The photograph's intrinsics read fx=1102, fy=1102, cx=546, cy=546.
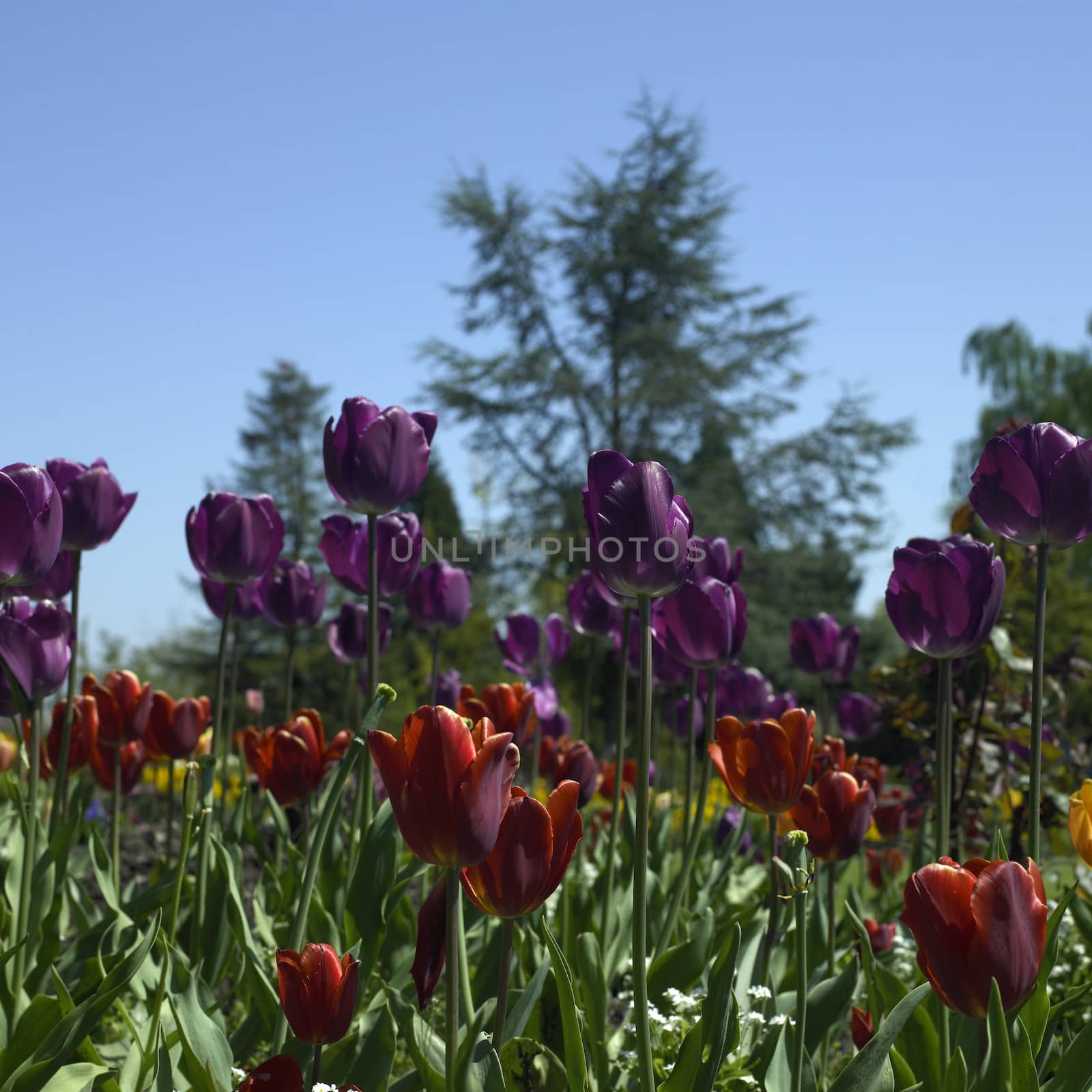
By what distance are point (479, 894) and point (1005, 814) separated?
11.1 feet

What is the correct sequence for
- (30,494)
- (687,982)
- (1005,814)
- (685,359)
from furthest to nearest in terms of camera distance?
(685,359) < (1005,814) < (687,982) < (30,494)

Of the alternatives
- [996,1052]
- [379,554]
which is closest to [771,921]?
[996,1052]

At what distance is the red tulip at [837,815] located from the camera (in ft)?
7.12

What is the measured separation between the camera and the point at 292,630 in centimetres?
331

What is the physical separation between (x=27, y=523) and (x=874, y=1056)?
141 cm

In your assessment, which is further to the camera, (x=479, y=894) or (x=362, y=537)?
(x=362, y=537)

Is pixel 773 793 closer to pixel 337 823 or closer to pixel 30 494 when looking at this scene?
pixel 337 823

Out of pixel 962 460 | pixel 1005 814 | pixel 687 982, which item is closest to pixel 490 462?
pixel 962 460

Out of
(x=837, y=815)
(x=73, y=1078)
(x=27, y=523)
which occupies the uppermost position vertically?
(x=27, y=523)

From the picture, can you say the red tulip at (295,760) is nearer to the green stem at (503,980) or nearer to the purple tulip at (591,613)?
the purple tulip at (591,613)

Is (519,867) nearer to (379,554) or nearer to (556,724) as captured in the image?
(379,554)

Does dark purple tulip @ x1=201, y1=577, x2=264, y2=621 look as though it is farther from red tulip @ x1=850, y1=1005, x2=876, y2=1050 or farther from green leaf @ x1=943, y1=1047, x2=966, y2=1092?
green leaf @ x1=943, y1=1047, x2=966, y2=1092

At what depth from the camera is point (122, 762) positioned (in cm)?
322

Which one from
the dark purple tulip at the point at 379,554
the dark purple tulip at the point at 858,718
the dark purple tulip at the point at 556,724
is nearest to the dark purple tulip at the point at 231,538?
the dark purple tulip at the point at 379,554
